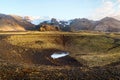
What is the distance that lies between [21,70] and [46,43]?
38629 mm

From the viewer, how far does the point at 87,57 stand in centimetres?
5488

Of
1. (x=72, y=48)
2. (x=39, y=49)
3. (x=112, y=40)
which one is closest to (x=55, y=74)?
(x=39, y=49)

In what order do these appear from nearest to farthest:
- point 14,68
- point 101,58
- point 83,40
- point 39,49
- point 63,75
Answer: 1. point 63,75
2. point 14,68
3. point 101,58
4. point 39,49
5. point 83,40

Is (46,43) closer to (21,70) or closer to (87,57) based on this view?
(87,57)

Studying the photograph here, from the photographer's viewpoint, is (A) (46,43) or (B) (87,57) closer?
(B) (87,57)

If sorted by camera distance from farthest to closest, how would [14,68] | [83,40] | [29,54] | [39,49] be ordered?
1. [83,40]
2. [39,49]
3. [29,54]
4. [14,68]

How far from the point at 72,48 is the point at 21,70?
3829 centimetres

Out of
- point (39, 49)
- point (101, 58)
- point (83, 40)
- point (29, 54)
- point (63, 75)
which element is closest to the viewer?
point (63, 75)

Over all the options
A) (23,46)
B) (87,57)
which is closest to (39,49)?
(23,46)

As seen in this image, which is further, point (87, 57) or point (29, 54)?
point (29, 54)

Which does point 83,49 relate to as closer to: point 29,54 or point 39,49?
point 39,49

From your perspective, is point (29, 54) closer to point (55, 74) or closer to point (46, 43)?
point (46, 43)

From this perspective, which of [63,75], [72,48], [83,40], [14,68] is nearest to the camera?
[63,75]

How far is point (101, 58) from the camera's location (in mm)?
52531
